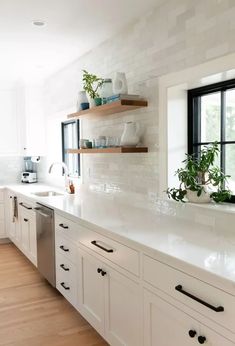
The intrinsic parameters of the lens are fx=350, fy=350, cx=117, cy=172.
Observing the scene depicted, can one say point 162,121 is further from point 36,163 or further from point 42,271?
point 36,163

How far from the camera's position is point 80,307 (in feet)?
9.00

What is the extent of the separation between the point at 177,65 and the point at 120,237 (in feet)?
4.28

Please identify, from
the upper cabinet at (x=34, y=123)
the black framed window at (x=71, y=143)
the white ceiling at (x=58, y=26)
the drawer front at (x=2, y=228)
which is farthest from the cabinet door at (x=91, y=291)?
the upper cabinet at (x=34, y=123)

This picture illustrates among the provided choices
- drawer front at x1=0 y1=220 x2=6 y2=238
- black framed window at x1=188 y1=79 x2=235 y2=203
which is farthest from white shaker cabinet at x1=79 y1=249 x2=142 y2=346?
drawer front at x1=0 y1=220 x2=6 y2=238

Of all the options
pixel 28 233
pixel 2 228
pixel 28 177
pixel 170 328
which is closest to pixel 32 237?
pixel 28 233

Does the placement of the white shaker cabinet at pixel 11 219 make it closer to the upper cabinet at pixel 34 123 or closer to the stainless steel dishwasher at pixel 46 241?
the upper cabinet at pixel 34 123

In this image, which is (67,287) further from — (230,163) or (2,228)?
(2,228)

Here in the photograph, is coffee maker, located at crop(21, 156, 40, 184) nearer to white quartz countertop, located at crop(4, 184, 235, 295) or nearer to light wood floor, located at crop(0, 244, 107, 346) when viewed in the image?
light wood floor, located at crop(0, 244, 107, 346)

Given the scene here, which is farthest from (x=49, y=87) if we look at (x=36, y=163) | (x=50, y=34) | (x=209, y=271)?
(x=209, y=271)

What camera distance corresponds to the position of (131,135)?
2904mm

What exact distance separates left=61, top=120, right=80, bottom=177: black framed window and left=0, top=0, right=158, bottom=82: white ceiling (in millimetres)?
925

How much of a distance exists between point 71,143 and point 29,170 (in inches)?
56.3

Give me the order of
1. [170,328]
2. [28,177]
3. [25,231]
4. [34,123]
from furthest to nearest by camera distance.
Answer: [28,177] → [34,123] → [25,231] → [170,328]

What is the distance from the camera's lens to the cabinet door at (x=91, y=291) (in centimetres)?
240
